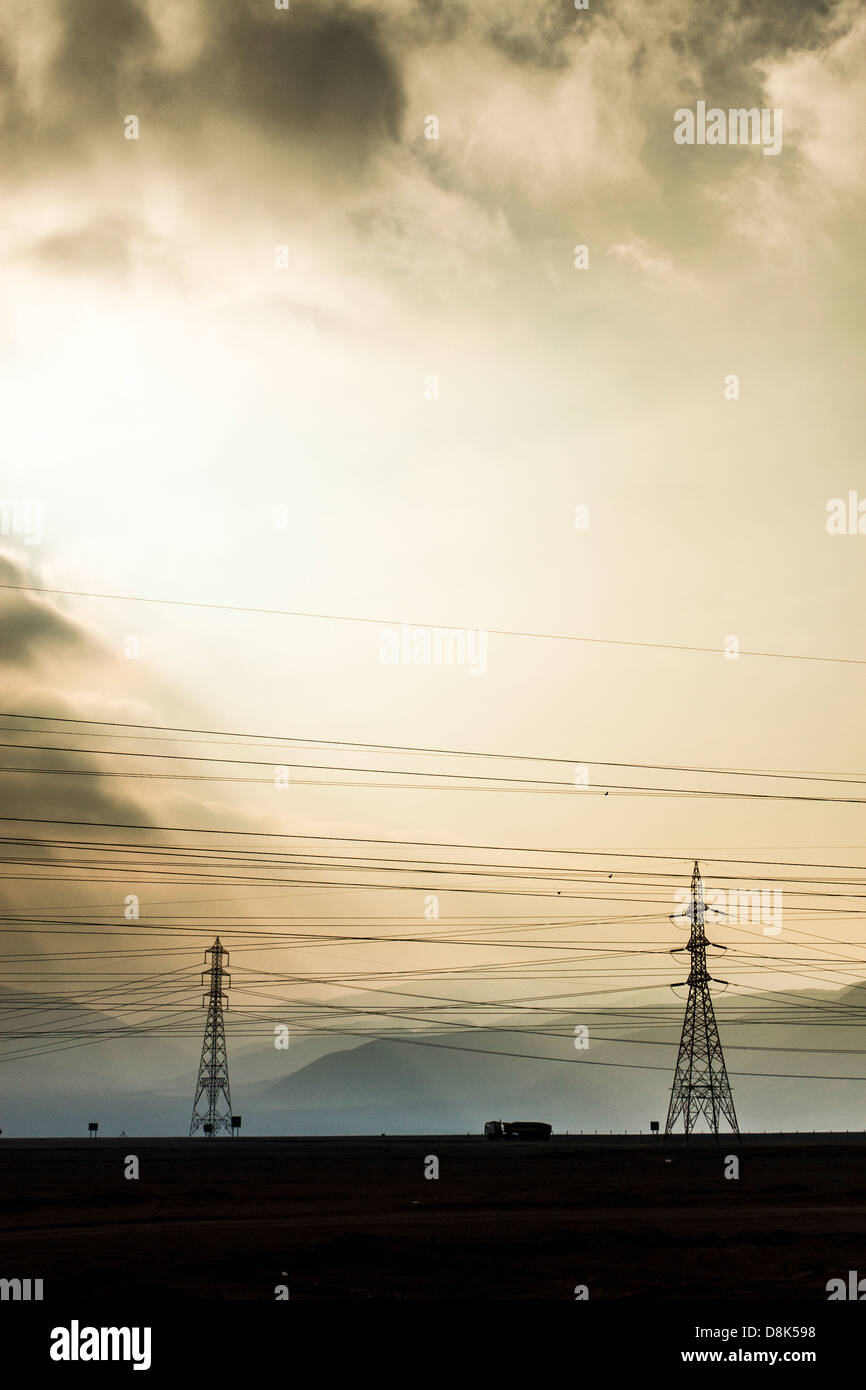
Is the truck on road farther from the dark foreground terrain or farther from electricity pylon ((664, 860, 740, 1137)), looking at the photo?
the dark foreground terrain

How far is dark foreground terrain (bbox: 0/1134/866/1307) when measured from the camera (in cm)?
3084

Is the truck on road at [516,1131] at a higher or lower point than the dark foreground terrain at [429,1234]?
lower

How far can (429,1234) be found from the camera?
41219mm

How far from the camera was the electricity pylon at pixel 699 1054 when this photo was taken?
4825 inches

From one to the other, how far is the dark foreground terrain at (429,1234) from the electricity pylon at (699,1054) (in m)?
41.7

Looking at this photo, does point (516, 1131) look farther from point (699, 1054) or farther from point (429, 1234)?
point (429, 1234)

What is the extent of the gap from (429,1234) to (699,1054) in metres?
87.3

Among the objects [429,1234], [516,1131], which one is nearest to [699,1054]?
[516,1131]

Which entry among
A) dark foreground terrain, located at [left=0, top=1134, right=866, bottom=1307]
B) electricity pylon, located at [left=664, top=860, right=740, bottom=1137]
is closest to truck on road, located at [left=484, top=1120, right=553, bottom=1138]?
electricity pylon, located at [left=664, top=860, right=740, bottom=1137]

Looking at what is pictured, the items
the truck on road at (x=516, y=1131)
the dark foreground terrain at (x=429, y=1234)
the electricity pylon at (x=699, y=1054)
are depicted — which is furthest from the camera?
the truck on road at (x=516, y=1131)

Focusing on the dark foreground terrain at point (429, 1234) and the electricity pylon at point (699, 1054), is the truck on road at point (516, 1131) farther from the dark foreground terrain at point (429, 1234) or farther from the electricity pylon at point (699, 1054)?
the dark foreground terrain at point (429, 1234)

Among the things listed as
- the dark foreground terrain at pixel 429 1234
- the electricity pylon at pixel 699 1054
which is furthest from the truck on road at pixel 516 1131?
the dark foreground terrain at pixel 429 1234
